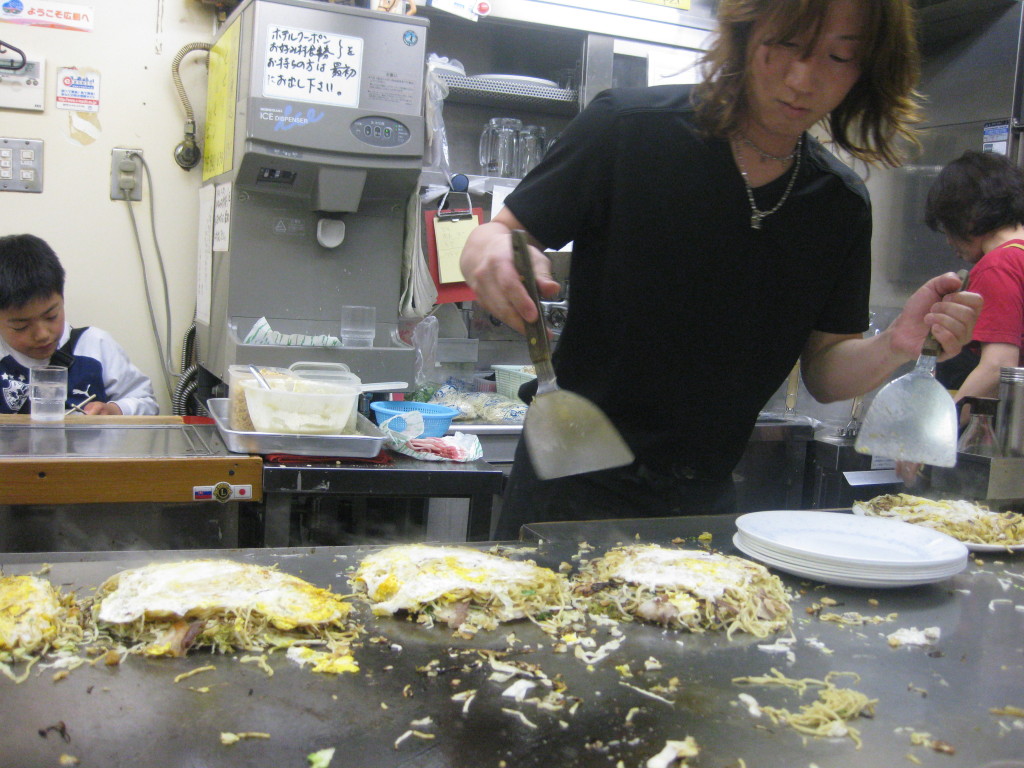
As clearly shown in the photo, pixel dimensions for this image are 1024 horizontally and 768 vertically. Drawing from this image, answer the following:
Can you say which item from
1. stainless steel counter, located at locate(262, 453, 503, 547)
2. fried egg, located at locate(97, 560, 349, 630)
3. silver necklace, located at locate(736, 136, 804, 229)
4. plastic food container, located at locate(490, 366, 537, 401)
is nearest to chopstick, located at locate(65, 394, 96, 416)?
stainless steel counter, located at locate(262, 453, 503, 547)

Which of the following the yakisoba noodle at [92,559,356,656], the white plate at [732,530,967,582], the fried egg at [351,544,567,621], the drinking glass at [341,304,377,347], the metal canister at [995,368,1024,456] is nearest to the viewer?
the yakisoba noodle at [92,559,356,656]

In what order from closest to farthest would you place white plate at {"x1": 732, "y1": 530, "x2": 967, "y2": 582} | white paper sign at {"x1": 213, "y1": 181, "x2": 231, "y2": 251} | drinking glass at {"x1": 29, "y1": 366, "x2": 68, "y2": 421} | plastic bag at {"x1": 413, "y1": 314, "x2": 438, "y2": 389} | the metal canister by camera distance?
white plate at {"x1": 732, "y1": 530, "x2": 967, "y2": 582} < the metal canister < drinking glass at {"x1": 29, "y1": 366, "x2": 68, "y2": 421} < white paper sign at {"x1": 213, "y1": 181, "x2": 231, "y2": 251} < plastic bag at {"x1": 413, "y1": 314, "x2": 438, "y2": 389}

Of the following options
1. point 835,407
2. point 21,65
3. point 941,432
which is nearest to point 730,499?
point 941,432

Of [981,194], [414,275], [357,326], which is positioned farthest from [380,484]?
[981,194]

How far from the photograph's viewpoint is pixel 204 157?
3.47m

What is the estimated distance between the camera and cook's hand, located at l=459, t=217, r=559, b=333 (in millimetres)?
1373

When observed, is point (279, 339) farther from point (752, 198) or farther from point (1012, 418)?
point (1012, 418)

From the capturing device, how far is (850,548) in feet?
4.83

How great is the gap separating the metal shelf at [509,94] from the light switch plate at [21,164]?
62.8 inches

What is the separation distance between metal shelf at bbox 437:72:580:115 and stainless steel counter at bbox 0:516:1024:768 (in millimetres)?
2710

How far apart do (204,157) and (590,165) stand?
2.32 metres

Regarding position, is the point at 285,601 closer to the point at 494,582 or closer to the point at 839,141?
the point at 494,582

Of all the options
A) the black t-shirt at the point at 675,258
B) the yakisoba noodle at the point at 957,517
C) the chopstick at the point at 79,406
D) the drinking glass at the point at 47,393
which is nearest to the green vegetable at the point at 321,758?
the black t-shirt at the point at 675,258

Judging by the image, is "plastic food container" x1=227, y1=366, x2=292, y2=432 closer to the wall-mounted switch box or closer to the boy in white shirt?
the boy in white shirt
